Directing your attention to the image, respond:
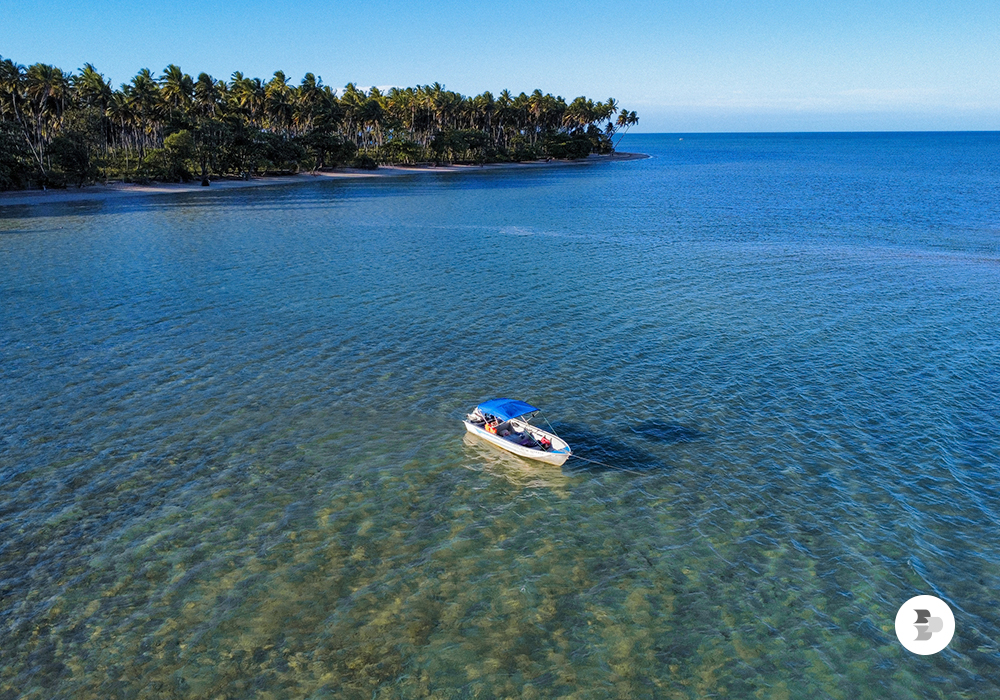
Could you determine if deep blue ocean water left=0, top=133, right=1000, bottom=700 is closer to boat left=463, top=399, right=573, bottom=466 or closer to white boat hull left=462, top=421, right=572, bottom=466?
white boat hull left=462, top=421, right=572, bottom=466

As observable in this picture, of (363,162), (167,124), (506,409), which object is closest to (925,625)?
(506,409)

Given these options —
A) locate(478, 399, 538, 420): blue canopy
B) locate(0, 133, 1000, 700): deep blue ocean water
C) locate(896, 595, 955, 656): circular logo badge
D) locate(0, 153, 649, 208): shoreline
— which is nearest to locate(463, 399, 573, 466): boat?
locate(478, 399, 538, 420): blue canopy

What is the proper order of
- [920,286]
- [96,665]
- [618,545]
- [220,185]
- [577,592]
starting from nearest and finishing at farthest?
1. [96,665]
2. [577,592]
3. [618,545]
4. [920,286]
5. [220,185]

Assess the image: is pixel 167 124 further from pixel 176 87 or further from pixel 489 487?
pixel 489 487

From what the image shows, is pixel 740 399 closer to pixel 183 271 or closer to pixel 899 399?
pixel 899 399

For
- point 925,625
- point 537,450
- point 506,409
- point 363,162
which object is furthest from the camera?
point 363,162

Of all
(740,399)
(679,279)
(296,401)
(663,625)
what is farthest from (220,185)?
(663,625)

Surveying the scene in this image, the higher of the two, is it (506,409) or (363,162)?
(363,162)
